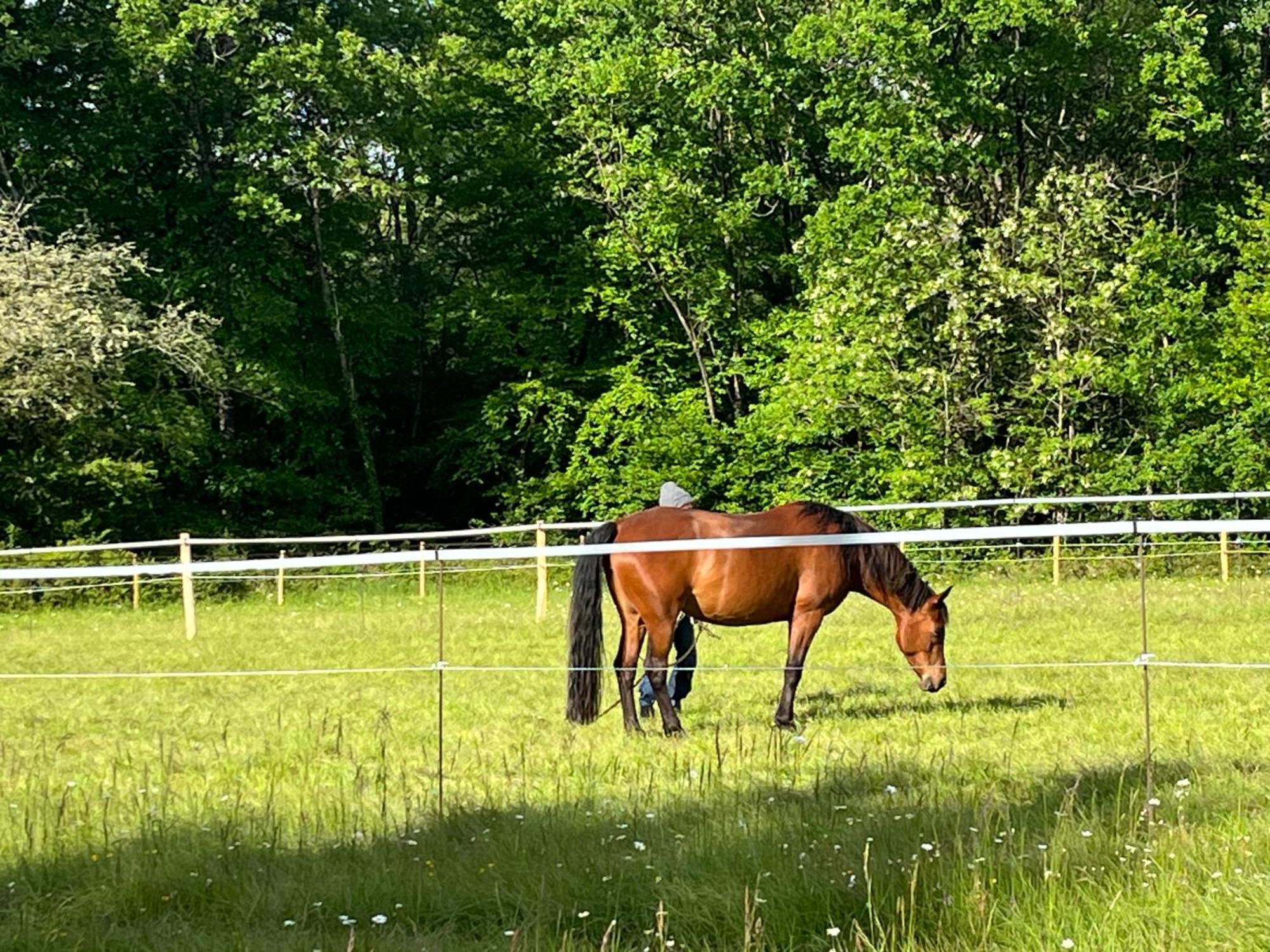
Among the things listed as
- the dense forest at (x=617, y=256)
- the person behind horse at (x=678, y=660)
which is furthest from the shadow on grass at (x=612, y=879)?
the dense forest at (x=617, y=256)

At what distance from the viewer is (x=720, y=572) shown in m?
10.4

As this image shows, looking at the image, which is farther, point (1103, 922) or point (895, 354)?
point (895, 354)

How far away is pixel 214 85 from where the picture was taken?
31.8m

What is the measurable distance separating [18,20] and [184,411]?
28.9 feet

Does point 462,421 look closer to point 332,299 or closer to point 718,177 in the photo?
point 332,299

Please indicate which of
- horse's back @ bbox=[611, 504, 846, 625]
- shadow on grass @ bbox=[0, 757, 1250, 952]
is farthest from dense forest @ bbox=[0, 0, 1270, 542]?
shadow on grass @ bbox=[0, 757, 1250, 952]

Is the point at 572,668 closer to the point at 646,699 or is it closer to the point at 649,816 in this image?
the point at 649,816

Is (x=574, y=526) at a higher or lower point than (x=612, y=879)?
higher

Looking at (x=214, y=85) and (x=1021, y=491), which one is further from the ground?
(x=214, y=85)

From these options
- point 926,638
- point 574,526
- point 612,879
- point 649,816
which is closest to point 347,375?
point 574,526

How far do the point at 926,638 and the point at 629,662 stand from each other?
2.10 m

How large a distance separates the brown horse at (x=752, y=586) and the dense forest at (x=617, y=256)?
1743 centimetres

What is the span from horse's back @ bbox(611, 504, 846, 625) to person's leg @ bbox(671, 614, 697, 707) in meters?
0.30

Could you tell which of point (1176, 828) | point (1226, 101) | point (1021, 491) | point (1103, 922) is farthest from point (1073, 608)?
point (1226, 101)
